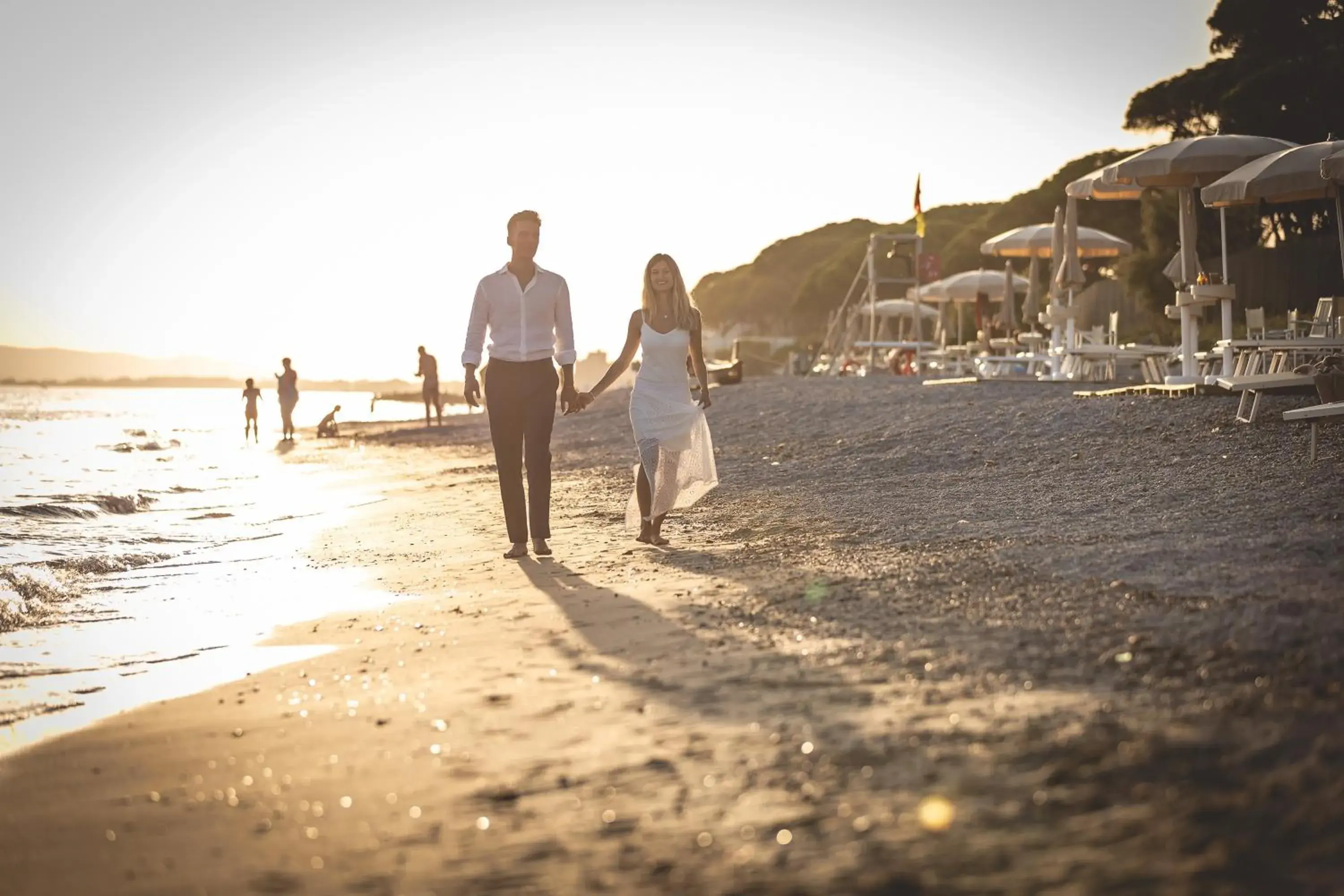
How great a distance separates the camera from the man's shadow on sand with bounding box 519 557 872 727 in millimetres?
3602

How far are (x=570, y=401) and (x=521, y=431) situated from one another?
354 mm

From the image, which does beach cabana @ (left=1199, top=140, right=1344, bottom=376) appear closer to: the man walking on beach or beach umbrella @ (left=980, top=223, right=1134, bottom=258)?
the man walking on beach

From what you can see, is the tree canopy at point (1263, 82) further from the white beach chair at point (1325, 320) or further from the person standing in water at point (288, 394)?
the person standing in water at point (288, 394)

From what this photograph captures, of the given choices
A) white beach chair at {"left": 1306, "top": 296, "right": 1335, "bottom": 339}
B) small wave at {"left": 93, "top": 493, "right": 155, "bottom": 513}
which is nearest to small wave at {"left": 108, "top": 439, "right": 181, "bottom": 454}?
small wave at {"left": 93, "top": 493, "right": 155, "bottom": 513}

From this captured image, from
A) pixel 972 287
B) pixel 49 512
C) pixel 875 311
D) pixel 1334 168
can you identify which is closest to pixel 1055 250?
pixel 1334 168

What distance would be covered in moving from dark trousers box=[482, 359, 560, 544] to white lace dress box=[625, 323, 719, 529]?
0.57 meters

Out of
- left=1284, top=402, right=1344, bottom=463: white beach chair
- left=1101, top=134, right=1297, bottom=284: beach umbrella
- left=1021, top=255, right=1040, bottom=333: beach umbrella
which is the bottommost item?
left=1284, top=402, right=1344, bottom=463: white beach chair

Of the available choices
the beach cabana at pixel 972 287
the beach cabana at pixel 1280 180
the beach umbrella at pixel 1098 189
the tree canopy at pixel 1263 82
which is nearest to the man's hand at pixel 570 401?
the beach cabana at pixel 1280 180

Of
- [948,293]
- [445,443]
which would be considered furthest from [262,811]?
[948,293]

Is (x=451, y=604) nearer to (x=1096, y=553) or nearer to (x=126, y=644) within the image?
(x=126, y=644)

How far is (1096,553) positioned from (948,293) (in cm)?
2942

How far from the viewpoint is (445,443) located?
2727 centimetres

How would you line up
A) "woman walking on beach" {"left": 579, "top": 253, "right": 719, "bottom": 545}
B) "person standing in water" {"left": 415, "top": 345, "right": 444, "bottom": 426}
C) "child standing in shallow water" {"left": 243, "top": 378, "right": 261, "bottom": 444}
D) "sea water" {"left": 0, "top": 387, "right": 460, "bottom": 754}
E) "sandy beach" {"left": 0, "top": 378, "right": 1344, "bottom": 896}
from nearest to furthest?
"sandy beach" {"left": 0, "top": 378, "right": 1344, "bottom": 896} → "sea water" {"left": 0, "top": 387, "right": 460, "bottom": 754} → "woman walking on beach" {"left": 579, "top": 253, "right": 719, "bottom": 545} → "person standing in water" {"left": 415, "top": 345, "right": 444, "bottom": 426} → "child standing in shallow water" {"left": 243, "top": 378, "right": 261, "bottom": 444}

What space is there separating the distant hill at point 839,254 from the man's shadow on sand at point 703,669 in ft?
133
